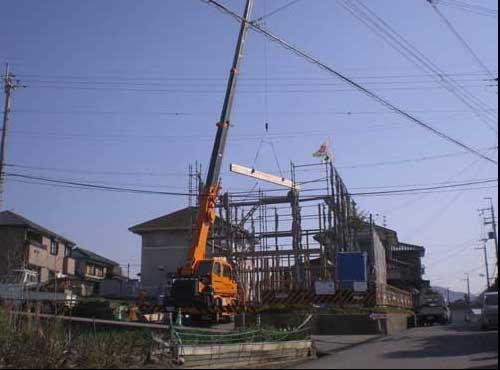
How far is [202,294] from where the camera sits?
85.2ft

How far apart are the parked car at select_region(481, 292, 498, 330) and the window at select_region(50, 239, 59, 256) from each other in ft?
131

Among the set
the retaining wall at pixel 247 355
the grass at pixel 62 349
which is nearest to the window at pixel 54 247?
the retaining wall at pixel 247 355

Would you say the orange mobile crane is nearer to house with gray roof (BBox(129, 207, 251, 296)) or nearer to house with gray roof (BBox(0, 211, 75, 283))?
house with gray roof (BBox(129, 207, 251, 296))

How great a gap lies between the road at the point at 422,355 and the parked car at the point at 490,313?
508 centimetres

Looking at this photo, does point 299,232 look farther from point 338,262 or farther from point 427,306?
point 427,306

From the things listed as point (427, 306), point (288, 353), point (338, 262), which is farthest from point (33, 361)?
point (427, 306)

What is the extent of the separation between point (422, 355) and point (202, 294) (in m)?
11.5

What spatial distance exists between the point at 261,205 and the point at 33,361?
23.5 metres

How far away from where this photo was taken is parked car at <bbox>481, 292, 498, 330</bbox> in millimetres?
26438

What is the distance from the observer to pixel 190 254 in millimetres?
27547

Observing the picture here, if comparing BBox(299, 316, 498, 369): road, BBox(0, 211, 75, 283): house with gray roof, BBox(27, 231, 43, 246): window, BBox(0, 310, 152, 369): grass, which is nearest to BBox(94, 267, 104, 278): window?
BBox(0, 211, 75, 283): house with gray roof

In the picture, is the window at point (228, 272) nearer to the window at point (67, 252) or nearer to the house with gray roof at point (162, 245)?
the house with gray roof at point (162, 245)

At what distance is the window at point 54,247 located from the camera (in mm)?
55594

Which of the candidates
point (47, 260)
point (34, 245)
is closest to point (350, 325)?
point (34, 245)
